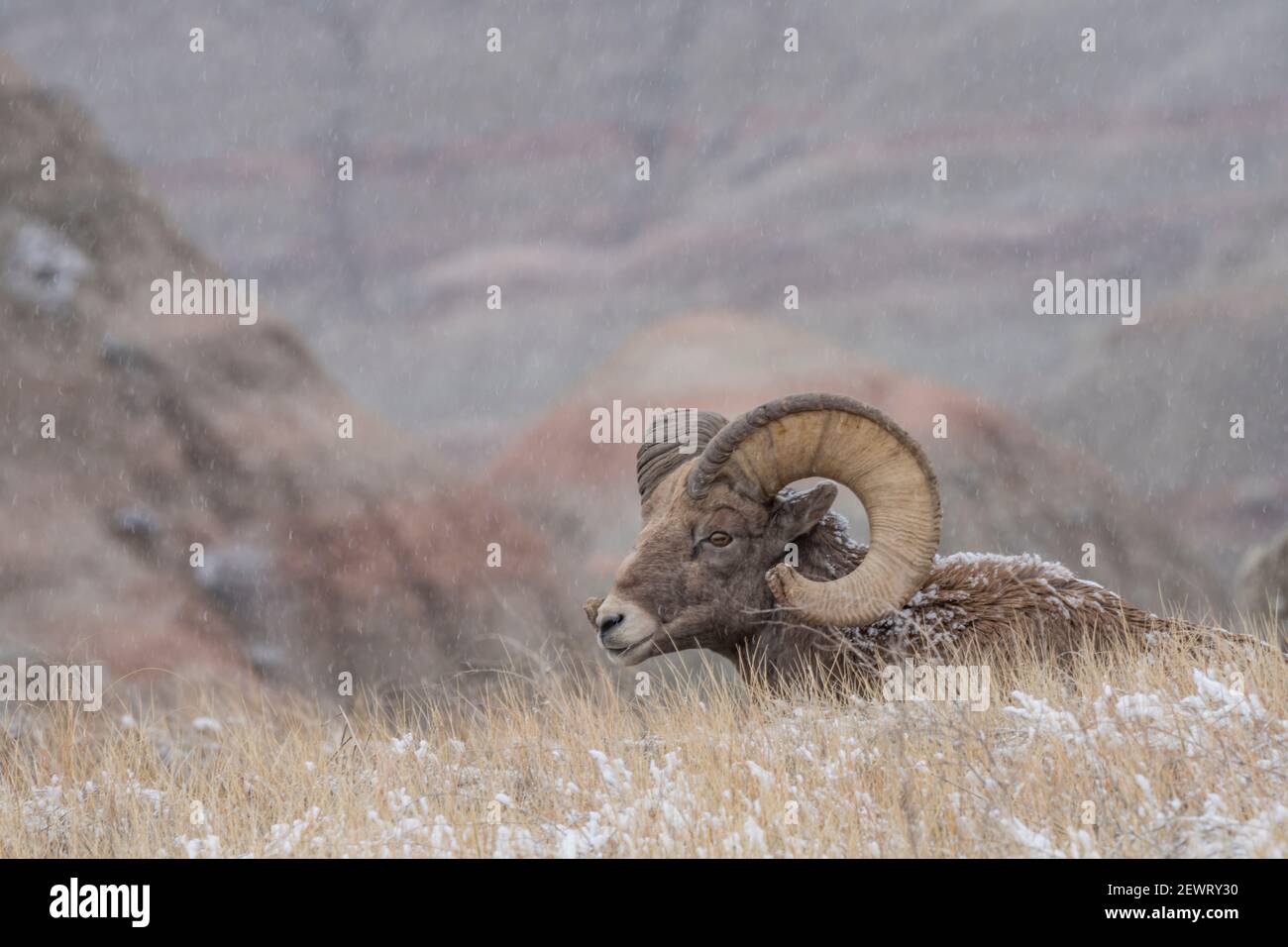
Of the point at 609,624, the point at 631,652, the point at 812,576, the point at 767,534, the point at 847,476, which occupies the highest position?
the point at 847,476

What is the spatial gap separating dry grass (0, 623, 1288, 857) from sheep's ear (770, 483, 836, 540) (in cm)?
128

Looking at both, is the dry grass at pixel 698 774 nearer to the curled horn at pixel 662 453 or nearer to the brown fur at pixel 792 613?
the brown fur at pixel 792 613

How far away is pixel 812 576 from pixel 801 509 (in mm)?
442

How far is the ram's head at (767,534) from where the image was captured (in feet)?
25.6

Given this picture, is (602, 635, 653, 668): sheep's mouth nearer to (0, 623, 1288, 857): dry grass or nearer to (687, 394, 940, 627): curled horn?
(0, 623, 1288, 857): dry grass

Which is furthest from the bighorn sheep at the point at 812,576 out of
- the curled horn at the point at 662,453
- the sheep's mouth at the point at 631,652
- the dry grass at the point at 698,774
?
the dry grass at the point at 698,774

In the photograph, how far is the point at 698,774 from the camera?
5910 millimetres

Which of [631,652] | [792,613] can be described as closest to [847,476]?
[792,613]

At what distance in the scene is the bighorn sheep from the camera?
783cm

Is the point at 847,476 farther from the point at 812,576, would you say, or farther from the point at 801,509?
the point at 812,576

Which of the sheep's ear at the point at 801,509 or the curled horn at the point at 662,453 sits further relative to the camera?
the curled horn at the point at 662,453

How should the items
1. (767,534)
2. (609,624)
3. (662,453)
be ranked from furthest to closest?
(662,453)
(767,534)
(609,624)
